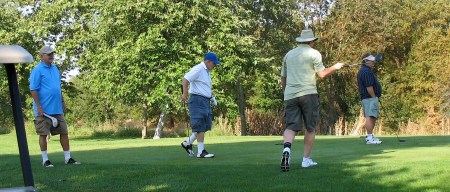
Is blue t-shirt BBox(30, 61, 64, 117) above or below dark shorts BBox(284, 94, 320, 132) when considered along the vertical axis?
above

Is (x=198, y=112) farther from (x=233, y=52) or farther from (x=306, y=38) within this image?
(x=233, y=52)

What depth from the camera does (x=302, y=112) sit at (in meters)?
8.30

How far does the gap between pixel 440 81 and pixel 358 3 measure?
6707 mm

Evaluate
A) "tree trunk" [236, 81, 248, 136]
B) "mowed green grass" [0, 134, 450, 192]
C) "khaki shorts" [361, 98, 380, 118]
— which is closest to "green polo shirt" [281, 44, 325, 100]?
"mowed green grass" [0, 134, 450, 192]

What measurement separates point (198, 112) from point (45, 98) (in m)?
2.43

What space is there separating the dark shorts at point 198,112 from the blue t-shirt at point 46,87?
213 cm

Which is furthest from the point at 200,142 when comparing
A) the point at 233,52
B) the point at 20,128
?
the point at 233,52

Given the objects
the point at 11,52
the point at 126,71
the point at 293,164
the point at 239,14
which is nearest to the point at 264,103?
the point at 239,14

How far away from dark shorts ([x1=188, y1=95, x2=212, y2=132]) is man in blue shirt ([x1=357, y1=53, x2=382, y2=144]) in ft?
12.2

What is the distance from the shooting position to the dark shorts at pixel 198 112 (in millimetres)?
10281

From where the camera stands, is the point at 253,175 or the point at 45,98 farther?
the point at 45,98

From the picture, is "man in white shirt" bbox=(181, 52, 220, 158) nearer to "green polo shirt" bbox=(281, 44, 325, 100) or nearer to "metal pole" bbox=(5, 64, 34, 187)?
"green polo shirt" bbox=(281, 44, 325, 100)

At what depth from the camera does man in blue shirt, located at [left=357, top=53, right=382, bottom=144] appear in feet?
40.9

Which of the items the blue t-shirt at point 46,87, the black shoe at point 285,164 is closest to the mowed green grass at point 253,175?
the black shoe at point 285,164
